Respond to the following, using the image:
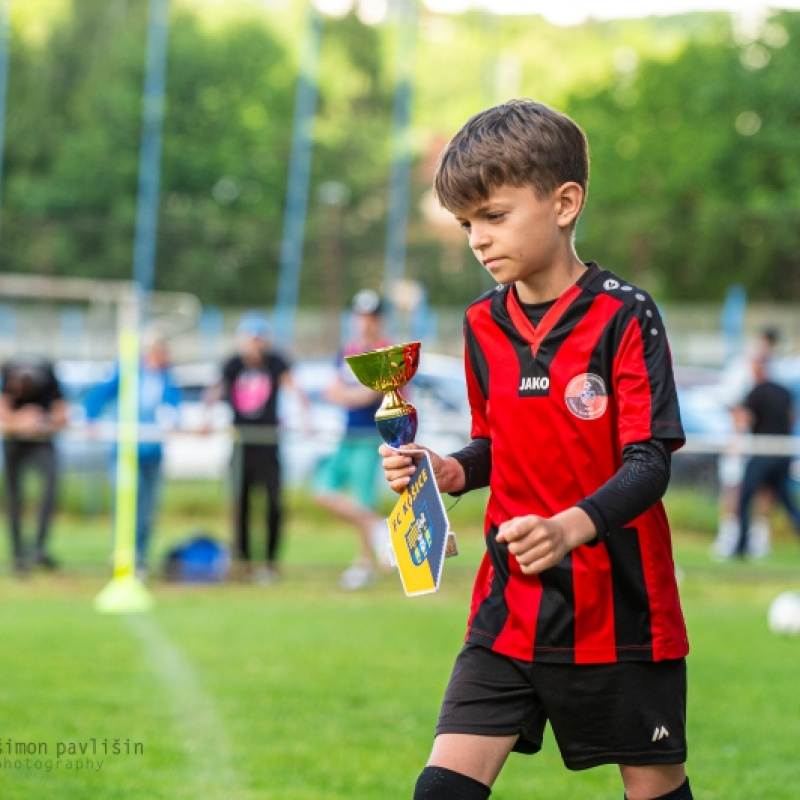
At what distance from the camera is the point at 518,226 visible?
2875 mm

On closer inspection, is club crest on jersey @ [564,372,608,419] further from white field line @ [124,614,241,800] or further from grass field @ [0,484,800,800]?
white field line @ [124,614,241,800]

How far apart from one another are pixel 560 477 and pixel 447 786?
68 centimetres

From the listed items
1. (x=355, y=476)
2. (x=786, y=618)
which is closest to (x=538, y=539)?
(x=786, y=618)

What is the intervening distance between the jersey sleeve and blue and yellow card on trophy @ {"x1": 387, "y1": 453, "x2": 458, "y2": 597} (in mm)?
396

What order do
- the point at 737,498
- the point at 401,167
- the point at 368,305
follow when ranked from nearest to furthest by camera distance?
the point at 368,305 → the point at 737,498 → the point at 401,167

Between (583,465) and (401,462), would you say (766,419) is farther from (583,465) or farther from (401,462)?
(401,462)

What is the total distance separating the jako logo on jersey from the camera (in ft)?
9.69

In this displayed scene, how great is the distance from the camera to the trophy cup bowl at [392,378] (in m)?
2.88

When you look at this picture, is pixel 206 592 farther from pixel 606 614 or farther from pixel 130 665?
pixel 606 614

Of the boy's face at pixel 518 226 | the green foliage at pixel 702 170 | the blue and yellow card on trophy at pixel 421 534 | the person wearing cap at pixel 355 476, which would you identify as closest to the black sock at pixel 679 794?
the blue and yellow card on trophy at pixel 421 534

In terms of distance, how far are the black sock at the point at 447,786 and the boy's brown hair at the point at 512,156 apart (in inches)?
46.1

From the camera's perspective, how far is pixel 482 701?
3016 mm

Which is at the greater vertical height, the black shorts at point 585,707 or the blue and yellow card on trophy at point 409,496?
the blue and yellow card on trophy at point 409,496

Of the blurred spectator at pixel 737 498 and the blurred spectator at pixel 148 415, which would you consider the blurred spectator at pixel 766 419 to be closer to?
the blurred spectator at pixel 737 498
